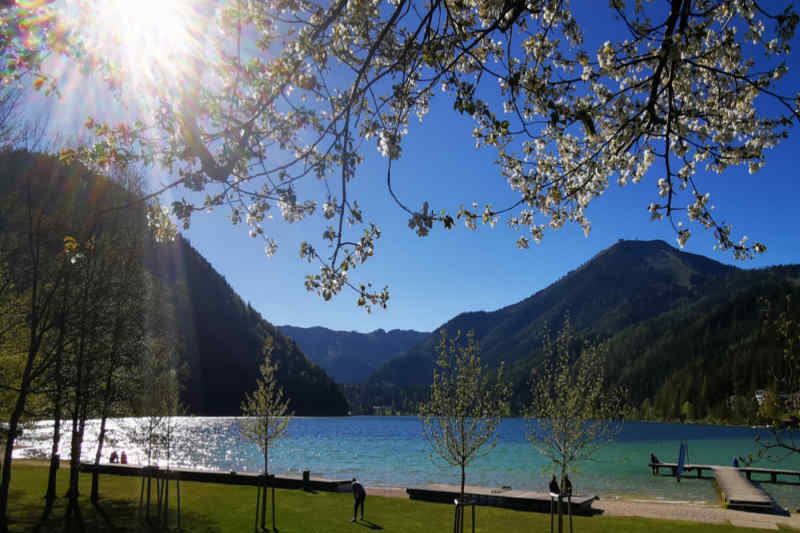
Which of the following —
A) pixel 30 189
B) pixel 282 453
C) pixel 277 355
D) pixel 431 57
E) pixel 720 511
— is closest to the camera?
pixel 431 57

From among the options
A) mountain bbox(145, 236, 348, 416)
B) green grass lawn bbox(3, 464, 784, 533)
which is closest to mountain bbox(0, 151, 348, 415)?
mountain bbox(145, 236, 348, 416)

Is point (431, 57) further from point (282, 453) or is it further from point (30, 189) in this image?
point (282, 453)

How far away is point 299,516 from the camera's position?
21.3m

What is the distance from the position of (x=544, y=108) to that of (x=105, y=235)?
19314mm

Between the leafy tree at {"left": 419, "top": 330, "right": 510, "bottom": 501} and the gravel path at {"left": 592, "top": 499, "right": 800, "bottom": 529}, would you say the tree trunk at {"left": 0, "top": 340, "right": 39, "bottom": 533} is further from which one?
the gravel path at {"left": 592, "top": 499, "right": 800, "bottom": 529}

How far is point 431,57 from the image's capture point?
4449 millimetres

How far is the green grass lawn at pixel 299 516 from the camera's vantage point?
18.3m

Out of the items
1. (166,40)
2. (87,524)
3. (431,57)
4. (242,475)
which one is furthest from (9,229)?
(242,475)

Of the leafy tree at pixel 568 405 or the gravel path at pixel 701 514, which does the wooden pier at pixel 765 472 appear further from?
the leafy tree at pixel 568 405

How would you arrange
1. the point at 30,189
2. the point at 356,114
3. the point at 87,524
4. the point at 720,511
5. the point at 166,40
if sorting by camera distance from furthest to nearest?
Result: the point at 720,511 < the point at 87,524 < the point at 30,189 < the point at 356,114 < the point at 166,40

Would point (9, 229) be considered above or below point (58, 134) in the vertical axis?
below

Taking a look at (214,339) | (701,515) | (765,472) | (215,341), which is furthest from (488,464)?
(214,339)

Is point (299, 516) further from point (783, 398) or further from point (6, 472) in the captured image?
point (783, 398)

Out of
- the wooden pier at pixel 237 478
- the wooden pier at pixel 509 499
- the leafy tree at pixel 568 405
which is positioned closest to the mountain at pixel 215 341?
the wooden pier at pixel 237 478
